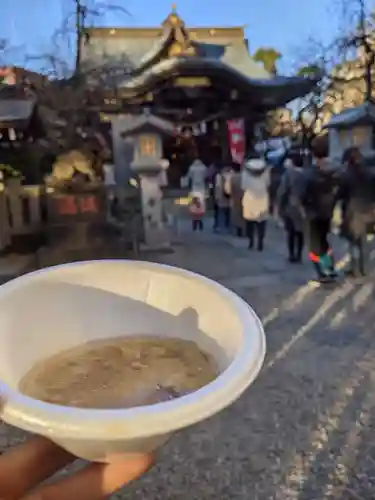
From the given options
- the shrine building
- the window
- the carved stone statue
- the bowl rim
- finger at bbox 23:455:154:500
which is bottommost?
finger at bbox 23:455:154:500

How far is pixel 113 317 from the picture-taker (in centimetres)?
139

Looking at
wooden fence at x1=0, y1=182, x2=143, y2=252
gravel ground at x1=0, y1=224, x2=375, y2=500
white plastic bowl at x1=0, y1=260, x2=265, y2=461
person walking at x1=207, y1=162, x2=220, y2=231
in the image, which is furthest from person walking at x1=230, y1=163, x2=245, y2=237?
white plastic bowl at x1=0, y1=260, x2=265, y2=461

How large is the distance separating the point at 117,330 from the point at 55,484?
395mm

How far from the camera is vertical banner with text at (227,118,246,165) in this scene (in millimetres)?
15234

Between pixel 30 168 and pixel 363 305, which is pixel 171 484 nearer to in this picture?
pixel 363 305

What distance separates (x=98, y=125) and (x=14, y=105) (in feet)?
11.3

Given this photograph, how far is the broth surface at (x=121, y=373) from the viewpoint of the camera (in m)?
1.09

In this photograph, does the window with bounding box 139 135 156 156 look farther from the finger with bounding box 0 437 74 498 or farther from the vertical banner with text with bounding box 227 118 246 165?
the finger with bounding box 0 437 74 498

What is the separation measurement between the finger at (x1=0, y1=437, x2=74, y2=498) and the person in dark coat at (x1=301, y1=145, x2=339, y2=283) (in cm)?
526

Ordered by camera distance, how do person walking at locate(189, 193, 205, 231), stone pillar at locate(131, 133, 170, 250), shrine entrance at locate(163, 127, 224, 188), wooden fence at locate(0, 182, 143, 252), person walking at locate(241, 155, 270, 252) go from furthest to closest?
shrine entrance at locate(163, 127, 224, 188), person walking at locate(189, 193, 205, 231), stone pillar at locate(131, 133, 170, 250), wooden fence at locate(0, 182, 143, 252), person walking at locate(241, 155, 270, 252)

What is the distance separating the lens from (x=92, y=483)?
43.0 inches

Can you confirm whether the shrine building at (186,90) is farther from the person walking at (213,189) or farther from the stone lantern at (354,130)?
the stone lantern at (354,130)

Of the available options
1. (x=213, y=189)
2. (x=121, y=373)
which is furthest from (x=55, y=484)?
(x=213, y=189)

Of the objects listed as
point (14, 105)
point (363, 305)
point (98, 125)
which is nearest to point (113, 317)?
point (363, 305)
